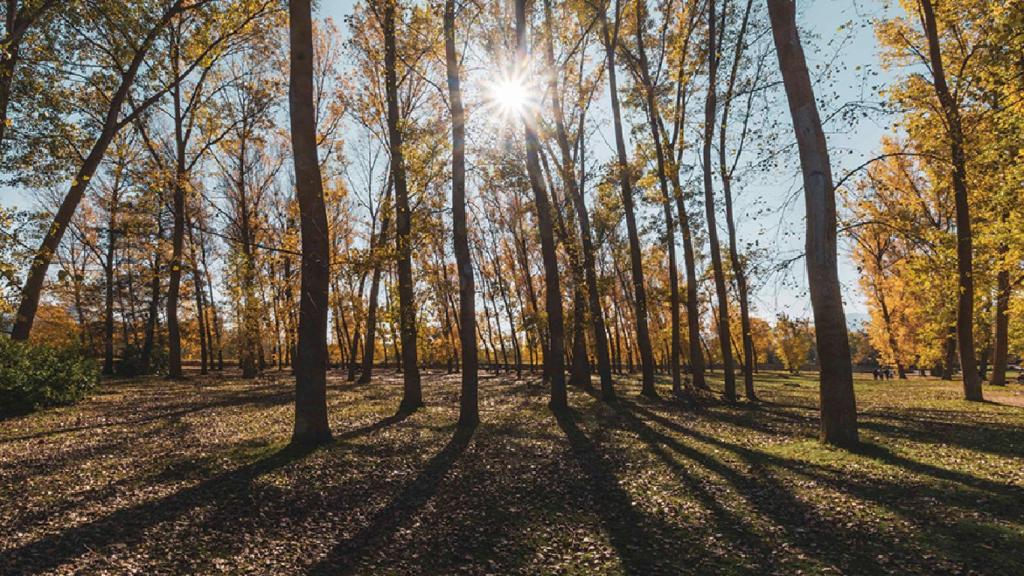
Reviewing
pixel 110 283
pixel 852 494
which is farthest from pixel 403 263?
pixel 110 283

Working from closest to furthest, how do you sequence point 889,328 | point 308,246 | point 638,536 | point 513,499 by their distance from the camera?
point 638,536, point 513,499, point 308,246, point 889,328

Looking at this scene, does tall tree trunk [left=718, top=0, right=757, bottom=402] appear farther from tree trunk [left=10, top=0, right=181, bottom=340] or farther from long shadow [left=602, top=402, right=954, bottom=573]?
tree trunk [left=10, top=0, right=181, bottom=340]

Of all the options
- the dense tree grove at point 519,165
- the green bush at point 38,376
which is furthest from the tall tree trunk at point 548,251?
the green bush at point 38,376

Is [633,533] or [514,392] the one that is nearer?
[633,533]

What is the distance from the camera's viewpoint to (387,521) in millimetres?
7043

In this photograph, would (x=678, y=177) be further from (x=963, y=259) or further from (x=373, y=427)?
(x=373, y=427)

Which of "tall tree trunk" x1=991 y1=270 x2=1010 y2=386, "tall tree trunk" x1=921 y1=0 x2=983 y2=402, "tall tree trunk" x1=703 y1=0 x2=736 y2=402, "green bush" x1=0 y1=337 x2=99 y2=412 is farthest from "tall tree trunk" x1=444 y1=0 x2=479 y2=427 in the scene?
"tall tree trunk" x1=991 y1=270 x2=1010 y2=386

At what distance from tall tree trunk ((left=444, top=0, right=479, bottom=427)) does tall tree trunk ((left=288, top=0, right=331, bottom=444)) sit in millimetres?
3898

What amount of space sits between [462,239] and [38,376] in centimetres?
1463

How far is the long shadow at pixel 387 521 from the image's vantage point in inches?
222

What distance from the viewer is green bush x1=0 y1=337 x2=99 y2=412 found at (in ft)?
48.7

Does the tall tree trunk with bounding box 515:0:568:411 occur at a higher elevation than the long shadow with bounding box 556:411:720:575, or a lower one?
higher

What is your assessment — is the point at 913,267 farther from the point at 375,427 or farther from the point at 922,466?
the point at 375,427

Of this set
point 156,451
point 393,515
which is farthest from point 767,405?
point 156,451
